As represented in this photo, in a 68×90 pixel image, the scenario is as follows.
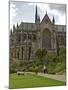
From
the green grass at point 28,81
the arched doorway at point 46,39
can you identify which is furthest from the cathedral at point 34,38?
the green grass at point 28,81

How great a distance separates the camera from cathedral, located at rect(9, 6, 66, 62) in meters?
2.45

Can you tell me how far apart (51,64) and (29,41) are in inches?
14.4

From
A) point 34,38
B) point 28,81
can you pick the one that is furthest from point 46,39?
point 28,81

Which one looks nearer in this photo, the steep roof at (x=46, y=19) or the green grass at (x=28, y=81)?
the green grass at (x=28, y=81)

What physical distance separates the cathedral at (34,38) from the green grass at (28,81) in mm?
189

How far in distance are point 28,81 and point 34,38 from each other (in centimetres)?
48

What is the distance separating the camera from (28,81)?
246cm

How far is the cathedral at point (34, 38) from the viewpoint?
8.04 feet

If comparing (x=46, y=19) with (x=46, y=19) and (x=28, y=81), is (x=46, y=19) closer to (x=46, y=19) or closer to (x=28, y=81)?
(x=46, y=19)

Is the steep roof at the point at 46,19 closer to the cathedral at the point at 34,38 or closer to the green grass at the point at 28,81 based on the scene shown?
the cathedral at the point at 34,38

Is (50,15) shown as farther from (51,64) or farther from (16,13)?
(51,64)

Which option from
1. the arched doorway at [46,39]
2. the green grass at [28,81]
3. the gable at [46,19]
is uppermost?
the gable at [46,19]

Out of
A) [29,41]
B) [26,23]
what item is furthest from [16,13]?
[29,41]

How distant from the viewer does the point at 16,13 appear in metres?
2.44
